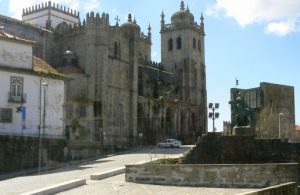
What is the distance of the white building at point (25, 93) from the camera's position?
36.9m

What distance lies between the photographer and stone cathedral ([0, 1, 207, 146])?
5822 centimetres

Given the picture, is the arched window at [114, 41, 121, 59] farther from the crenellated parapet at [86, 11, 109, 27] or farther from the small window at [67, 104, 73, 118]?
the small window at [67, 104, 73, 118]

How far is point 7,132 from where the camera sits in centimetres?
3647

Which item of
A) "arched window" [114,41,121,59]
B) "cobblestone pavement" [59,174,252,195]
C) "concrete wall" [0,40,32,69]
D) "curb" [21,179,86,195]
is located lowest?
"cobblestone pavement" [59,174,252,195]

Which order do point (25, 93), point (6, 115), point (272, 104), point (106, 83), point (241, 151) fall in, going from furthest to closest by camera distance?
point (272, 104), point (106, 83), point (25, 93), point (6, 115), point (241, 151)

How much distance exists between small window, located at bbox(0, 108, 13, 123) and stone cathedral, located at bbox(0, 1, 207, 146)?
38.0 feet

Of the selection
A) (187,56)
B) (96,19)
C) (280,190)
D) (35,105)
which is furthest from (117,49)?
(280,190)

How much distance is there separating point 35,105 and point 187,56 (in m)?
54.3

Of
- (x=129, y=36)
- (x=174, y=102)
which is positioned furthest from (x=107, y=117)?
(x=174, y=102)

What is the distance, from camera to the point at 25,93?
37.8m

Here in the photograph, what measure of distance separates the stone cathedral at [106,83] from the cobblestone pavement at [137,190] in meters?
26.9

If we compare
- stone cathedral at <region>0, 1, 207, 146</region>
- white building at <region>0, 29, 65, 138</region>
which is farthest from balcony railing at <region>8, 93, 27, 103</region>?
stone cathedral at <region>0, 1, 207, 146</region>

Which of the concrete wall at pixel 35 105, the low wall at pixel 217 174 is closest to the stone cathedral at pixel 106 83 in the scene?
the concrete wall at pixel 35 105

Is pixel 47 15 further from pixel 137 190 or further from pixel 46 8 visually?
pixel 137 190
